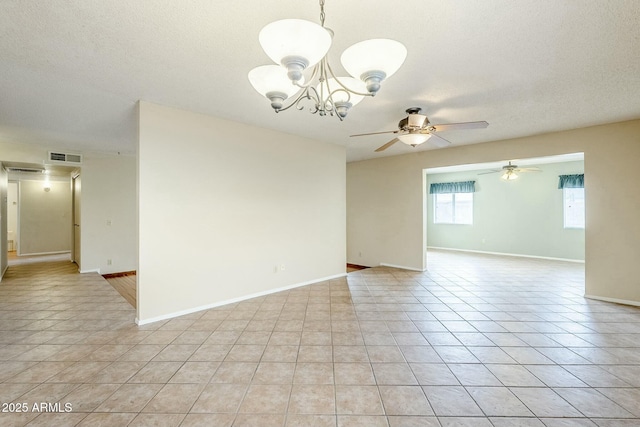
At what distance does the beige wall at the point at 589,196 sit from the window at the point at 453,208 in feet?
12.3

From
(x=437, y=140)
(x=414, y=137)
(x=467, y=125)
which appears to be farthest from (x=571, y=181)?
(x=414, y=137)

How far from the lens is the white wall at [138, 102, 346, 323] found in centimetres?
329

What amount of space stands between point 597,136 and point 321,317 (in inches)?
188

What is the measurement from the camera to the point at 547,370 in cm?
229

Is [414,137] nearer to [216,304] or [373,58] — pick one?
[373,58]

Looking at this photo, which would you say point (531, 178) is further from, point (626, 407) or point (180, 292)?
point (180, 292)

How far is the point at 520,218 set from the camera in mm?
7746

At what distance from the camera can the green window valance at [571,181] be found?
6.75 meters

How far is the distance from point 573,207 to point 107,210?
11.1 m

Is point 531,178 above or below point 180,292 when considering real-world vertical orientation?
above

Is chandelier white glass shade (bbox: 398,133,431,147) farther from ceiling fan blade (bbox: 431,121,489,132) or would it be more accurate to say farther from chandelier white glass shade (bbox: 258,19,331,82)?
chandelier white glass shade (bbox: 258,19,331,82)

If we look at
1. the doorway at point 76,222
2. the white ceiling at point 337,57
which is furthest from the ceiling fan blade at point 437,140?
the doorway at point 76,222

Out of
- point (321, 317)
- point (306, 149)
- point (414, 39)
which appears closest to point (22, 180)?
point (306, 149)

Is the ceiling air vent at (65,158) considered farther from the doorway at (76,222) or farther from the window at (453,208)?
the window at (453,208)
